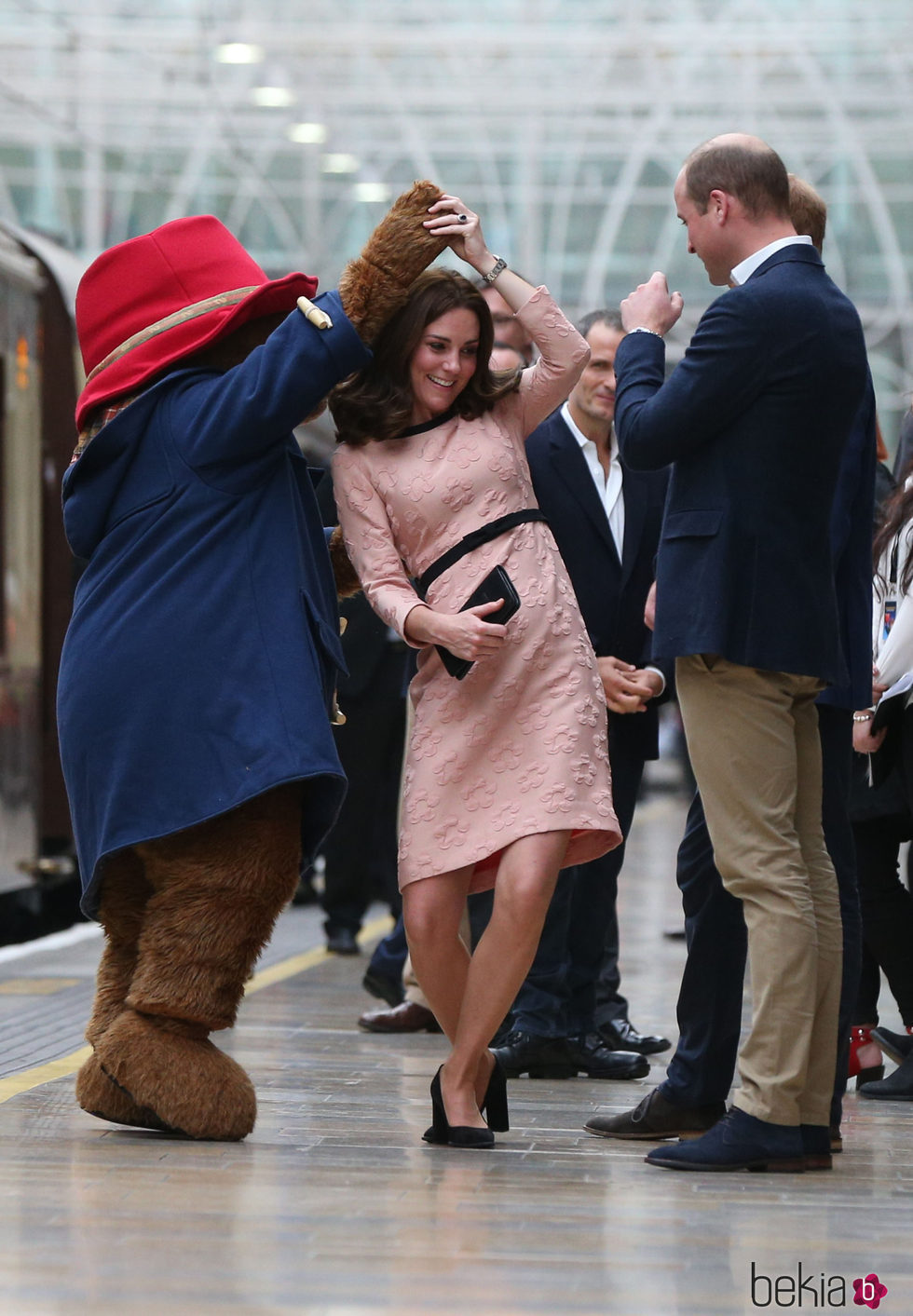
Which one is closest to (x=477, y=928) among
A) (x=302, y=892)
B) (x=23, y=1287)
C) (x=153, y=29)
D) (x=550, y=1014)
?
(x=550, y=1014)

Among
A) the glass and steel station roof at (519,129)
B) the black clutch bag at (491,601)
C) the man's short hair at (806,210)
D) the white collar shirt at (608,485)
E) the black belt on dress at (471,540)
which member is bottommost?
the black clutch bag at (491,601)

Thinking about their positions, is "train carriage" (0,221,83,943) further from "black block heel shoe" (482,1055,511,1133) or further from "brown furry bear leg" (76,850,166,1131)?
"black block heel shoe" (482,1055,511,1133)

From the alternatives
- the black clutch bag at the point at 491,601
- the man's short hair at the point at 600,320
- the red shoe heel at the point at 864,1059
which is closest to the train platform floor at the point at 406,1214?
the red shoe heel at the point at 864,1059

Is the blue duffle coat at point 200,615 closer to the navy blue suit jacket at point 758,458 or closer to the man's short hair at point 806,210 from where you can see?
the navy blue suit jacket at point 758,458

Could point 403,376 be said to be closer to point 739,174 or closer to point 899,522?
point 739,174

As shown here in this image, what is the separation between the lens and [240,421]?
14.3ft

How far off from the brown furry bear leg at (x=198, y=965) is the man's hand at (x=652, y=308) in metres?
1.23

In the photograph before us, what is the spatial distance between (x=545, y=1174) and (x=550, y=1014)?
64.2 inches

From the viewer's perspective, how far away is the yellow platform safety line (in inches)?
204

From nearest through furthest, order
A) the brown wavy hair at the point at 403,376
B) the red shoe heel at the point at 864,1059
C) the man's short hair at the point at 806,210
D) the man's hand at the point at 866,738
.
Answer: the brown wavy hair at the point at 403,376 → the man's short hair at the point at 806,210 → the man's hand at the point at 866,738 → the red shoe heel at the point at 864,1059

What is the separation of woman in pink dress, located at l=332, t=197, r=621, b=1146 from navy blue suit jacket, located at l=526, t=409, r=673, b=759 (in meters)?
1.25

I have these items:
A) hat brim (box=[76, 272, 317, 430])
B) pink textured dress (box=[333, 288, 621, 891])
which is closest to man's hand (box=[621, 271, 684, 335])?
pink textured dress (box=[333, 288, 621, 891])

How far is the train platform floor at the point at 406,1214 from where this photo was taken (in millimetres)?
3164

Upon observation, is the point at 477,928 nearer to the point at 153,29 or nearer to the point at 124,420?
the point at 124,420
